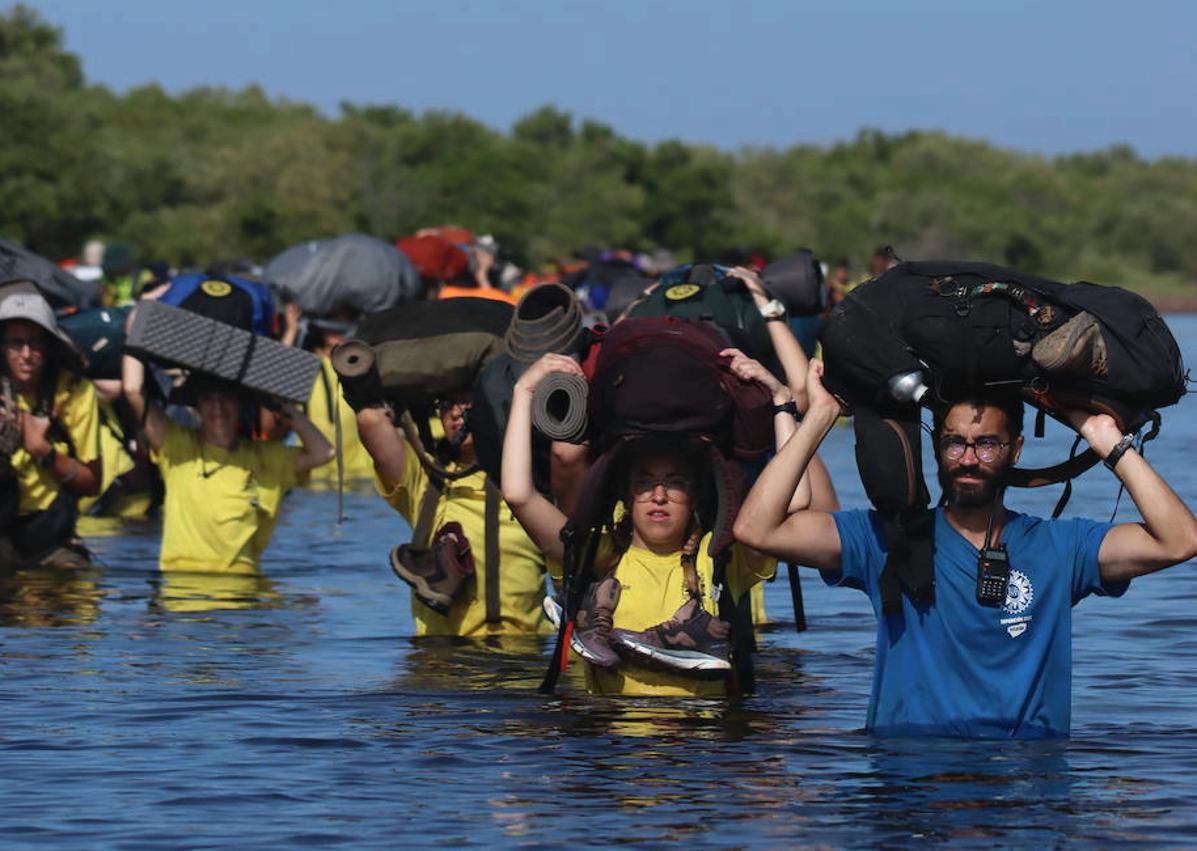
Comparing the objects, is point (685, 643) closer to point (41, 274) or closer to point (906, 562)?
point (906, 562)

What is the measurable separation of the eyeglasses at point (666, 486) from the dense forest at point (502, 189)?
208ft

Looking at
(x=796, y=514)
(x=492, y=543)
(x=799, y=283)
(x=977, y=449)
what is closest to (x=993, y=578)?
(x=977, y=449)

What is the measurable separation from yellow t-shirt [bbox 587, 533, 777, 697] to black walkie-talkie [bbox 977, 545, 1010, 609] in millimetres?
1294

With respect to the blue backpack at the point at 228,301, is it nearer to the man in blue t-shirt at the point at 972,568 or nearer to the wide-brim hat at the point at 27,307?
the wide-brim hat at the point at 27,307

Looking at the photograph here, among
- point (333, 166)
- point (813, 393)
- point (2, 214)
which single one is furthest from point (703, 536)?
point (333, 166)

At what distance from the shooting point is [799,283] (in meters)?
14.8

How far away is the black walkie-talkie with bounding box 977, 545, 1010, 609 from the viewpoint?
332 inches

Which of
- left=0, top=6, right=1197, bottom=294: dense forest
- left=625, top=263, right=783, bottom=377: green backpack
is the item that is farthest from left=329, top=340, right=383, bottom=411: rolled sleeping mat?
left=0, top=6, right=1197, bottom=294: dense forest

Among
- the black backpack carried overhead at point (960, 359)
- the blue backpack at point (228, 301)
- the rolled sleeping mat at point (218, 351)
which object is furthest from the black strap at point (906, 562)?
the blue backpack at point (228, 301)

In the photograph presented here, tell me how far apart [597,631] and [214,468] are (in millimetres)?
5193

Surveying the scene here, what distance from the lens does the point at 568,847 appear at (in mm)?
8320

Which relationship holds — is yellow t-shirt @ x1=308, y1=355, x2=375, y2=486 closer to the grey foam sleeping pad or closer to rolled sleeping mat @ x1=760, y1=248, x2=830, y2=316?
the grey foam sleeping pad

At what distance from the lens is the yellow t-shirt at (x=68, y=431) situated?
15000mm

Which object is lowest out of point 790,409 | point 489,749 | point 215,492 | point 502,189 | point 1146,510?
point 489,749
